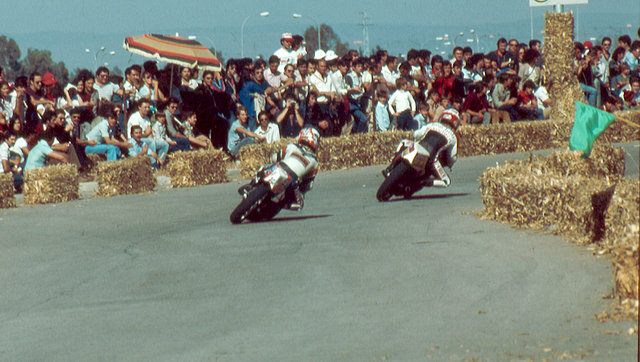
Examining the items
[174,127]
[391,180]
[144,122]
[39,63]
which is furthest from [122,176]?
[39,63]

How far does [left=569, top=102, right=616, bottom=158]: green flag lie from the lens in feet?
29.4

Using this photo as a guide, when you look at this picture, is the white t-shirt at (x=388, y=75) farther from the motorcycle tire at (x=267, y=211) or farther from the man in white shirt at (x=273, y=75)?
the motorcycle tire at (x=267, y=211)

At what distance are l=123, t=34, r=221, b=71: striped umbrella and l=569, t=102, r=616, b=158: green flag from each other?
40.9 feet

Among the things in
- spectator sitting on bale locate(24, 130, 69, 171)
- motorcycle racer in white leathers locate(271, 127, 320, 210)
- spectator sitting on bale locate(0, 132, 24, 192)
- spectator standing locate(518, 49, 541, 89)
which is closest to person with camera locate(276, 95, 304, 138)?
spectator sitting on bale locate(24, 130, 69, 171)

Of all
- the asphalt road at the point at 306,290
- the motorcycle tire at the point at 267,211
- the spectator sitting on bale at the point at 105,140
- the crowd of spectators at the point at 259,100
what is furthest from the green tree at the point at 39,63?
the asphalt road at the point at 306,290

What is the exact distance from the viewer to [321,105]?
73.7ft

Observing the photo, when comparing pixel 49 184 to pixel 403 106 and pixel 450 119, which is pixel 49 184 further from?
pixel 403 106

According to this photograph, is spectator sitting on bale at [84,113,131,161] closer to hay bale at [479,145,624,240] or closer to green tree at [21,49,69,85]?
hay bale at [479,145,624,240]

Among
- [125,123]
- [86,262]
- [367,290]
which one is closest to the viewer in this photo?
[367,290]

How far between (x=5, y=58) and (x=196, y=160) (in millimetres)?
100463

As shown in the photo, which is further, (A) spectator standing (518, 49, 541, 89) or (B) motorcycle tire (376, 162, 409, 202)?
(A) spectator standing (518, 49, 541, 89)

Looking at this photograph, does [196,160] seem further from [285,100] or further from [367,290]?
[367,290]

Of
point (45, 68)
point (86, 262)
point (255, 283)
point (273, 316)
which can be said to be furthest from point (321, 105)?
point (45, 68)

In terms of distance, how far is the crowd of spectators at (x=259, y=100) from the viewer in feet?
64.0
